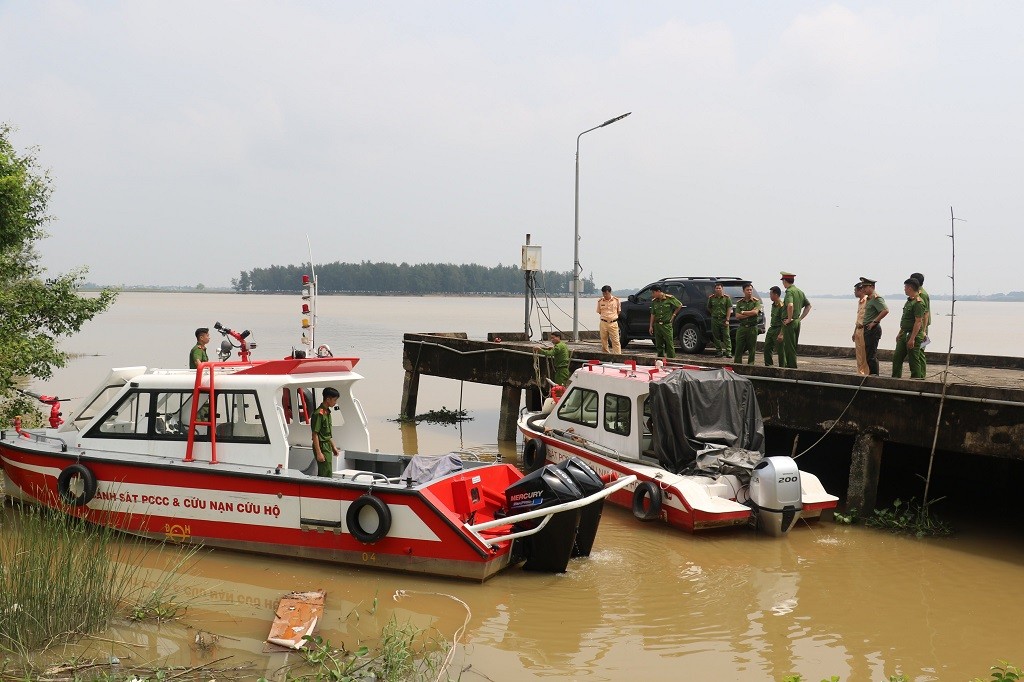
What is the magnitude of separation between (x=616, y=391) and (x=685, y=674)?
5966 mm

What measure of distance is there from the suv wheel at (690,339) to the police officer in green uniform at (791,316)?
5067 mm

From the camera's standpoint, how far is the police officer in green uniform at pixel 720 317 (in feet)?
62.0

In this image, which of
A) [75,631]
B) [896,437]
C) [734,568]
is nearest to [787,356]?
[896,437]

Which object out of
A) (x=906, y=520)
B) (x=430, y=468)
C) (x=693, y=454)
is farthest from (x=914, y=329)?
(x=430, y=468)

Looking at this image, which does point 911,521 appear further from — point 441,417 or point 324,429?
point 441,417

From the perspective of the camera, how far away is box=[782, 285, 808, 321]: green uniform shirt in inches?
610

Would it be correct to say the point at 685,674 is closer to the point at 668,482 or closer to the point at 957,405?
the point at 668,482

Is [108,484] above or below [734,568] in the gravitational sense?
above

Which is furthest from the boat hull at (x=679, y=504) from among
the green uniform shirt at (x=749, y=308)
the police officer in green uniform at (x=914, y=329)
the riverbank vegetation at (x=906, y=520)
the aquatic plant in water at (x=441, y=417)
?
the aquatic plant in water at (x=441, y=417)

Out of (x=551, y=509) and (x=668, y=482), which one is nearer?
(x=551, y=509)

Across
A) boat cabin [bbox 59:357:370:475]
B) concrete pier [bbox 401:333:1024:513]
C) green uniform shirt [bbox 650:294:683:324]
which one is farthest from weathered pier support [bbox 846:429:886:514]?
boat cabin [bbox 59:357:370:475]

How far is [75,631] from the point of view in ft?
24.8

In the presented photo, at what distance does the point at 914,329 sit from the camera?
13023 mm

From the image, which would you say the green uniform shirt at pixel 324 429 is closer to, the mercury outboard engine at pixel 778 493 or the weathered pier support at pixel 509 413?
the mercury outboard engine at pixel 778 493
